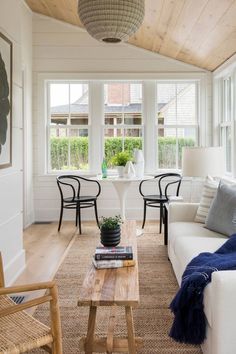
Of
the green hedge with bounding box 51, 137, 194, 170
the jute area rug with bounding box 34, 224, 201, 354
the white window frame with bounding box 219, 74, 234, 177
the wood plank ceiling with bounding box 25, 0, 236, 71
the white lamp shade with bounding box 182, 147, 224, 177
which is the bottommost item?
the jute area rug with bounding box 34, 224, 201, 354

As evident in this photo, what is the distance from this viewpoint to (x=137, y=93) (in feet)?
→ 20.2

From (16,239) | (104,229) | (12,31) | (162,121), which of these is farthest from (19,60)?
(162,121)

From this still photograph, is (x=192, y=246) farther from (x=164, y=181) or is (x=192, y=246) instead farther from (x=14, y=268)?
(x=164, y=181)

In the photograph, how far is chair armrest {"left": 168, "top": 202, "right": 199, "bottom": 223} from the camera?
12.2ft

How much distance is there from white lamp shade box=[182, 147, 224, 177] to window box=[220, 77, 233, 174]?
1.27m

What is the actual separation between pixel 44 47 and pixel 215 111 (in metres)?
3.00

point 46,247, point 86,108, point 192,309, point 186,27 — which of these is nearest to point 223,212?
point 192,309

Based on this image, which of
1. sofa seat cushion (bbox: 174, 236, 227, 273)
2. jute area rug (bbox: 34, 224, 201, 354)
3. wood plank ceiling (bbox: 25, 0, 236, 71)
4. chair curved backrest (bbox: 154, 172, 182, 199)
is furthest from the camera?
chair curved backrest (bbox: 154, 172, 182, 199)

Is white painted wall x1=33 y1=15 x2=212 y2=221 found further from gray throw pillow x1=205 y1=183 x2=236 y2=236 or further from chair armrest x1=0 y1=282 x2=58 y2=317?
chair armrest x1=0 y1=282 x2=58 y2=317

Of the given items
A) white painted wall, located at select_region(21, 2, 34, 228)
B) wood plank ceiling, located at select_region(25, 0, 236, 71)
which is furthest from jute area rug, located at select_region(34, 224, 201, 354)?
wood plank ceiling, located at select_region(25, 0, 236, 71)

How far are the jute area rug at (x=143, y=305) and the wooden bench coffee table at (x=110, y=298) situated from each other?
0.50 ft

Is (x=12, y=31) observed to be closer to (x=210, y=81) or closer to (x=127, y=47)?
(x=127, y=47)

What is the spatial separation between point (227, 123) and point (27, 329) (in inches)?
176

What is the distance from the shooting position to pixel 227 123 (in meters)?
5.36
